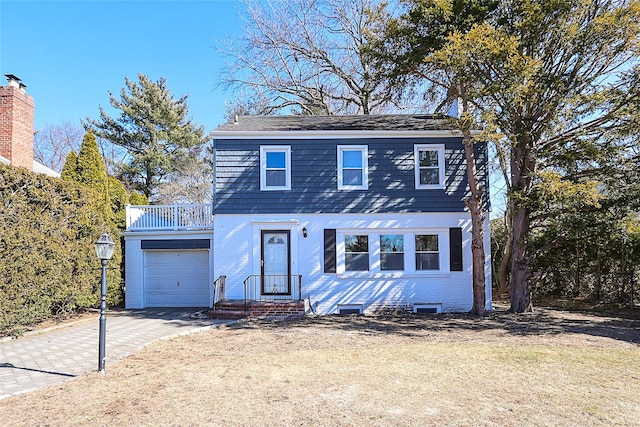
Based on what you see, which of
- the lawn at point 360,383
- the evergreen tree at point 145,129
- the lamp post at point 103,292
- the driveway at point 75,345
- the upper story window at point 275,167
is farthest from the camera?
the evergreen tree at point 145,129

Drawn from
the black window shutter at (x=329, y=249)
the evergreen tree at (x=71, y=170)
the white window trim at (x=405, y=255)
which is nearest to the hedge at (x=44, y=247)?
the evergreen tree at (x=71, y=170)

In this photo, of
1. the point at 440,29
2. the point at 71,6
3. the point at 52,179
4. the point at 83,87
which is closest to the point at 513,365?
the point at 440,29

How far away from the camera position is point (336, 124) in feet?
45.9

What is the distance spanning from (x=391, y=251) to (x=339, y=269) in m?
1.67

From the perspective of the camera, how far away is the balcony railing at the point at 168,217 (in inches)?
584

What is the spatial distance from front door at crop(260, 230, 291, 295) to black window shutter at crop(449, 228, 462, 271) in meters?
4.84

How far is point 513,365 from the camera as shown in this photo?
6.82 meters

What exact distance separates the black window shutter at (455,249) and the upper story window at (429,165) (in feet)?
4.99

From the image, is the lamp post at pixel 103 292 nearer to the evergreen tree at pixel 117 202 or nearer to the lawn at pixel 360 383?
the lawn at pixel 360 383

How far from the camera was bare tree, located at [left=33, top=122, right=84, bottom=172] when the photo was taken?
31109mm

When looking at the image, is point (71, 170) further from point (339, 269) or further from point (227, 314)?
point (339, 269)

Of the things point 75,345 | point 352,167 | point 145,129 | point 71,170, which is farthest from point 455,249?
point 145,129

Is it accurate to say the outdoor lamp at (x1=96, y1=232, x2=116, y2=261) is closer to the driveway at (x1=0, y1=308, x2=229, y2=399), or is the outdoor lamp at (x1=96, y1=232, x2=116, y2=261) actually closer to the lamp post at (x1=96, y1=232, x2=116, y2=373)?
the lamp post at (x1=96, y1=232, x2=116, y2=373)

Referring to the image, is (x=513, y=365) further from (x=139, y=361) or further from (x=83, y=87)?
(x=83, y=87)
